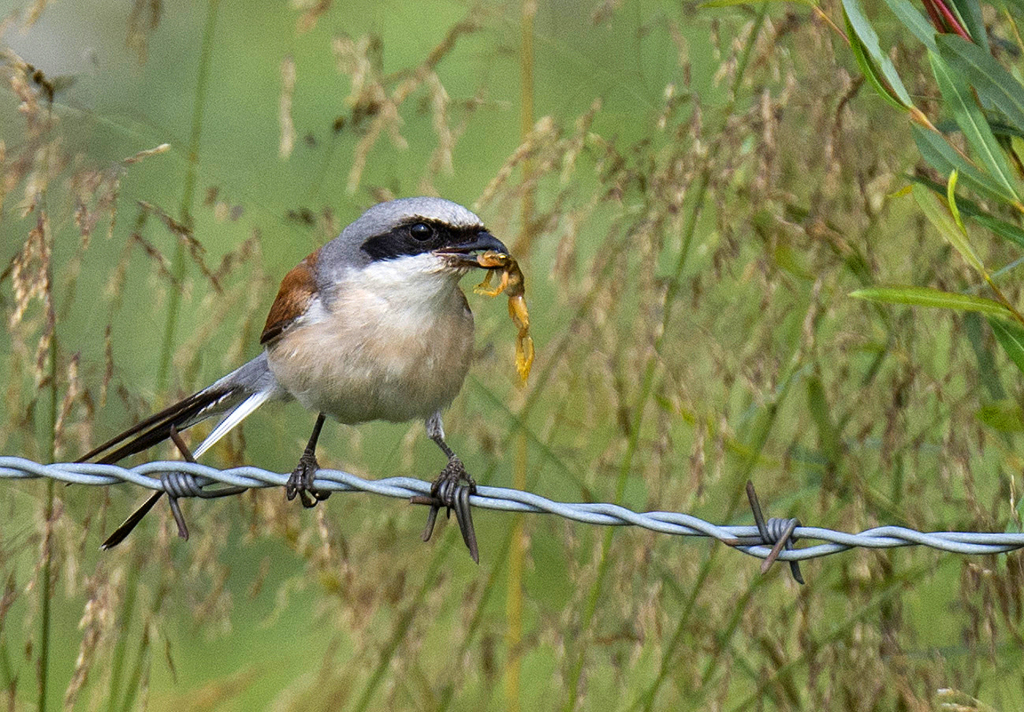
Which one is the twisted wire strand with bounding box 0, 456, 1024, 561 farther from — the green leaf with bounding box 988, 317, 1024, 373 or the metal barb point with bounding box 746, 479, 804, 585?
the green leaf with bounding box 988, 317, 1024, 373

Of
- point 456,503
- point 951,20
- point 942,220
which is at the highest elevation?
point 951,20

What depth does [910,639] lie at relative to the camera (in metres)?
2.87

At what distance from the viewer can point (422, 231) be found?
103 inches

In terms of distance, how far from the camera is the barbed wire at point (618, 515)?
1.77 meters

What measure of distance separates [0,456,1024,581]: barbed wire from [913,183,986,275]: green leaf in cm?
54

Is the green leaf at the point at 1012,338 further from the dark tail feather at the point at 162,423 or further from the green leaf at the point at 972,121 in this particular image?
the dark tail feather at the point at 162,423

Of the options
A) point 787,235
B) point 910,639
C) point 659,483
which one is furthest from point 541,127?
point 910,639

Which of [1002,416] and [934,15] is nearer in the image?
[934,15]

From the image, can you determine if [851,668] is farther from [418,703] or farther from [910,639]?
[418,703]

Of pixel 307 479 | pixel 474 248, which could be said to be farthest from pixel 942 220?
pixel 307 479

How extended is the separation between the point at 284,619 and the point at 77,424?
2.49m

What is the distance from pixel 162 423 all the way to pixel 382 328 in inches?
23.7

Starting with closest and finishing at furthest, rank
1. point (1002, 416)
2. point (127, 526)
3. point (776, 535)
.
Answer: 1. point (776, 535)
2. point (1002, 416)
3. point (127, 526)

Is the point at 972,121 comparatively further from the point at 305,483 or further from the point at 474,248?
the point at 305,483
